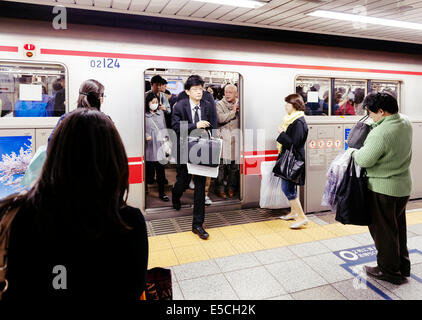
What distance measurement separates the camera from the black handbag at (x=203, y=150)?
3750 mm

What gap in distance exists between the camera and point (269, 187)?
474cm

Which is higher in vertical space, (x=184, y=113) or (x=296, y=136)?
(x=184, y=113)

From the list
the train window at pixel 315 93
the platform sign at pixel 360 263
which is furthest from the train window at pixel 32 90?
the platform sign at pixel 360 263

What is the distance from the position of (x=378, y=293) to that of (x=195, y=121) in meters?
2.69

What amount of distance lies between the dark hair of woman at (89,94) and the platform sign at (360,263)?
2853 millimetres

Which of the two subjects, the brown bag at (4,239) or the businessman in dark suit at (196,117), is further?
the businessman in dark suit at (196,117)

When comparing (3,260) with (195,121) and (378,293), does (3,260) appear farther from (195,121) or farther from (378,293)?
(195,121)

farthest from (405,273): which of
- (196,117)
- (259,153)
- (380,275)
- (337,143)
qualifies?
(196,117)

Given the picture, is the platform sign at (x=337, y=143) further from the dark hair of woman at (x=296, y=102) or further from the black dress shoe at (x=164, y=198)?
the black dress shoe at (x=164, y=198)

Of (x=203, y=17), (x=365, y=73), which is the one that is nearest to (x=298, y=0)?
(x=203, y=17)

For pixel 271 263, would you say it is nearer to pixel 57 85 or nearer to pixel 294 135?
pixel 294 135

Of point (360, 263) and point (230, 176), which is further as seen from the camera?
point (230, 176)

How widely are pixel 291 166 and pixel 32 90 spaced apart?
3412 mm

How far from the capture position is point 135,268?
3.53 ft
